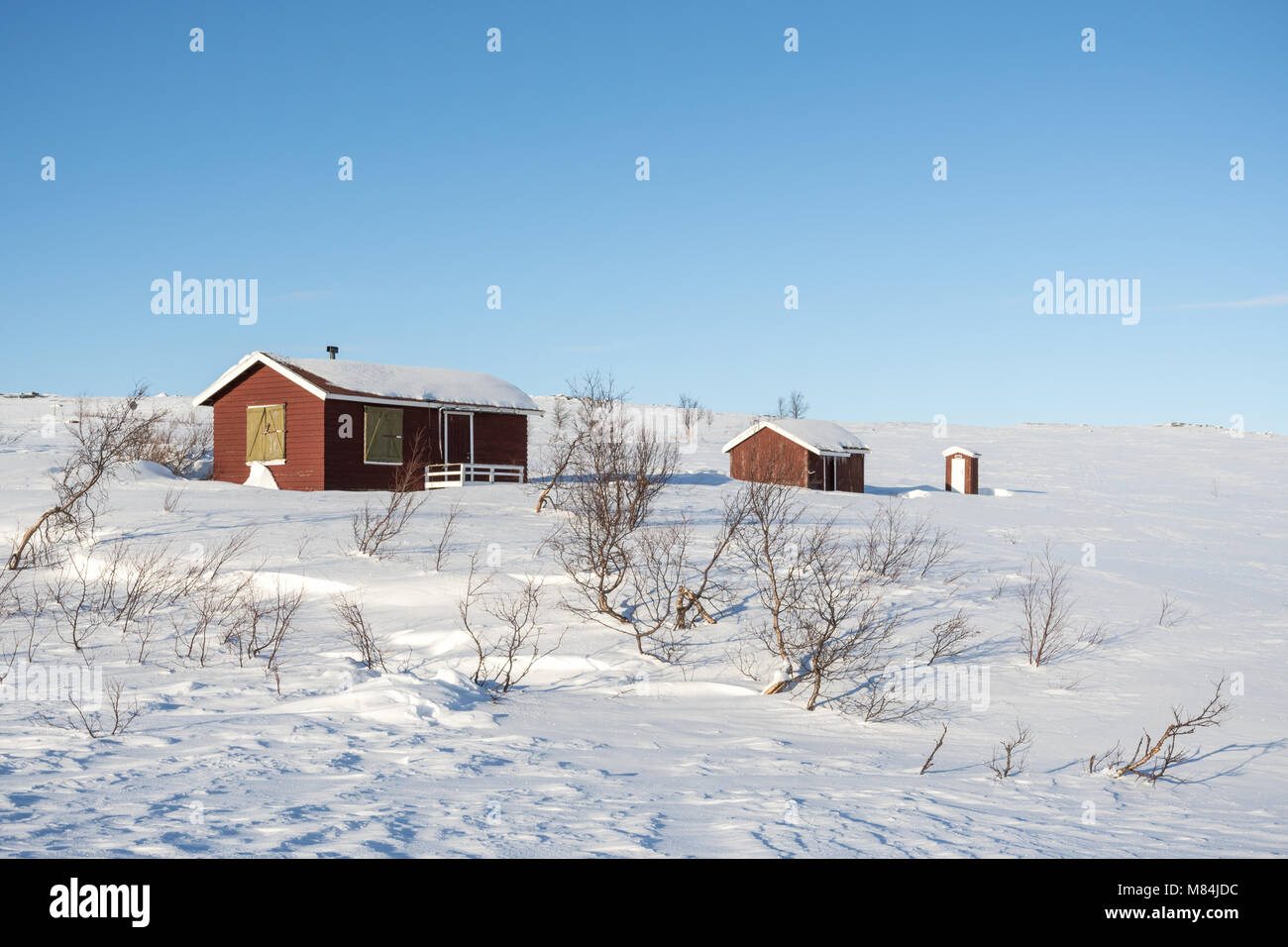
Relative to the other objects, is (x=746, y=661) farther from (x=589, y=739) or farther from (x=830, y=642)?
(x=589, y=739)

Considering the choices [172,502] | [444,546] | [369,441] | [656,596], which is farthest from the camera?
[369,441]

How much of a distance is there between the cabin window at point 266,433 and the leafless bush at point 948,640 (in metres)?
17.8

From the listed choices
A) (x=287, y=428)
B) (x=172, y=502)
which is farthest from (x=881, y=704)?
(x=287, y=428)

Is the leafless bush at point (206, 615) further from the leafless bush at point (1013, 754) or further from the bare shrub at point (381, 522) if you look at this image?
the leafless bush at point (1013, 754)

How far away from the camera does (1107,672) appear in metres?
12.4

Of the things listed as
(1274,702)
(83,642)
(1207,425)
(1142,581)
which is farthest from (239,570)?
(1207,425)

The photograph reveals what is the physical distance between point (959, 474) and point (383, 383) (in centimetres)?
2572

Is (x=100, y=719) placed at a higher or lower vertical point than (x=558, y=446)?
lower

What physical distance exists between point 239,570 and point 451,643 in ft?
13.5

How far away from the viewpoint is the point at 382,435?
24875 mm

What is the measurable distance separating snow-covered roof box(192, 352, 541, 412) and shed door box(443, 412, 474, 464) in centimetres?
52

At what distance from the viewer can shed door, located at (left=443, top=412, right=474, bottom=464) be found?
26.4 metres

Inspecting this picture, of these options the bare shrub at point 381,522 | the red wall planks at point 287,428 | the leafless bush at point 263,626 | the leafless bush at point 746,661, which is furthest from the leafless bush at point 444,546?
the red wall planks at point 287,428
